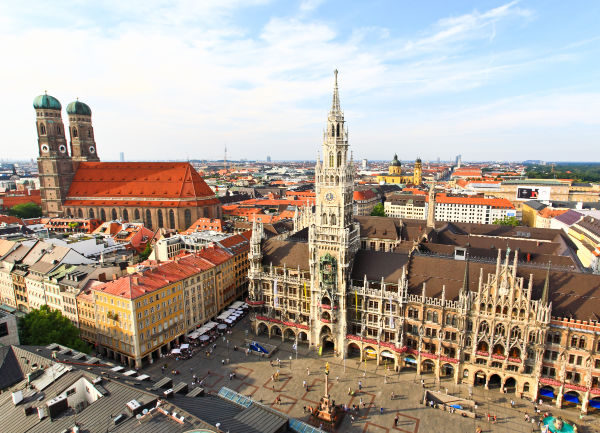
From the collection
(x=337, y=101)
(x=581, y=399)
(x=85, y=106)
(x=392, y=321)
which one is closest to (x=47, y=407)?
(x=392, y=321)

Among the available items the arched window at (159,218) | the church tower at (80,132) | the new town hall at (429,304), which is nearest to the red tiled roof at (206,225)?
the arched window at (159,218)

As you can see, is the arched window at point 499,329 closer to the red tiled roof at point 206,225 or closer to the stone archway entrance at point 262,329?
the stone archway entrance at point 262,329

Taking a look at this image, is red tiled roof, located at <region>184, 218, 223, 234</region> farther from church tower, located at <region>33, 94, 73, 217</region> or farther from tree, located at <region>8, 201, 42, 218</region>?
tree, located at <region>8, 201, 42, 218</region>

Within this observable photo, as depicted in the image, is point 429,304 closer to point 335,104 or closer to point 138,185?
point 335,104

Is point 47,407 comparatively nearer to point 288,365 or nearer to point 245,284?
point 288,365

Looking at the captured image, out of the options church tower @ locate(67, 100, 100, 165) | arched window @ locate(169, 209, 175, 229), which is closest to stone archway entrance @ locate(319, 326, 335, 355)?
arched window @ locate(169, 209, 175, 229)

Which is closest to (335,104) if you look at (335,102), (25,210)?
(335,102)
